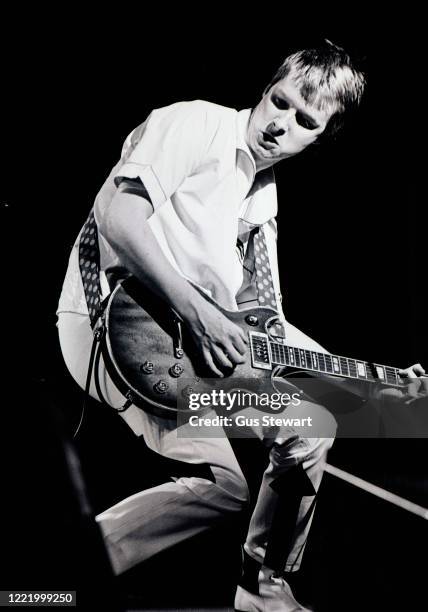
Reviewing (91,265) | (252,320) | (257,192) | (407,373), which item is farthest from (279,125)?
(407,373)

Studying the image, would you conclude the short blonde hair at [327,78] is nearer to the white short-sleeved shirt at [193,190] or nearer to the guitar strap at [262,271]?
the white short-sleeved shirt at [193,190]

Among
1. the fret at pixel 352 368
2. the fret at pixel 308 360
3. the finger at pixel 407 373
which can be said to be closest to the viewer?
the fret at pixel 308 360

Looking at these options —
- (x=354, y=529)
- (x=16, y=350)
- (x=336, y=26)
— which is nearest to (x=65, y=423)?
(x=16, y=350)

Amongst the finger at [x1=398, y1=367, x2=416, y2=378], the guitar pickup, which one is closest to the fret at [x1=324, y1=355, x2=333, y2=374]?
the finger at [x1=398, y1=367, x2=416, y2=378]

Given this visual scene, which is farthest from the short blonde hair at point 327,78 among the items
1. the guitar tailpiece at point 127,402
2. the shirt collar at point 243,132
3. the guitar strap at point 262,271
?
the guitar tailpiece at point 127,402

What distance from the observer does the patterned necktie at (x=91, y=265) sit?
183 cm

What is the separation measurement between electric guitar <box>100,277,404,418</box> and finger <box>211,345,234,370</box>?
32mm

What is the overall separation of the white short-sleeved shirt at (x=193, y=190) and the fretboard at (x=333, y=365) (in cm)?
23

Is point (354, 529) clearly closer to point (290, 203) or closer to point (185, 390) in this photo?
point (185, 390)

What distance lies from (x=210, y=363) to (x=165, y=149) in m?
0.72

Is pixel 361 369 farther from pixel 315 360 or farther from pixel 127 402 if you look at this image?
pixel 127 402

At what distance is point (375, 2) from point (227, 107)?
846 mm

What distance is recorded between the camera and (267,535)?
1868 millimetres

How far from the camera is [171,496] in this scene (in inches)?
70.6
